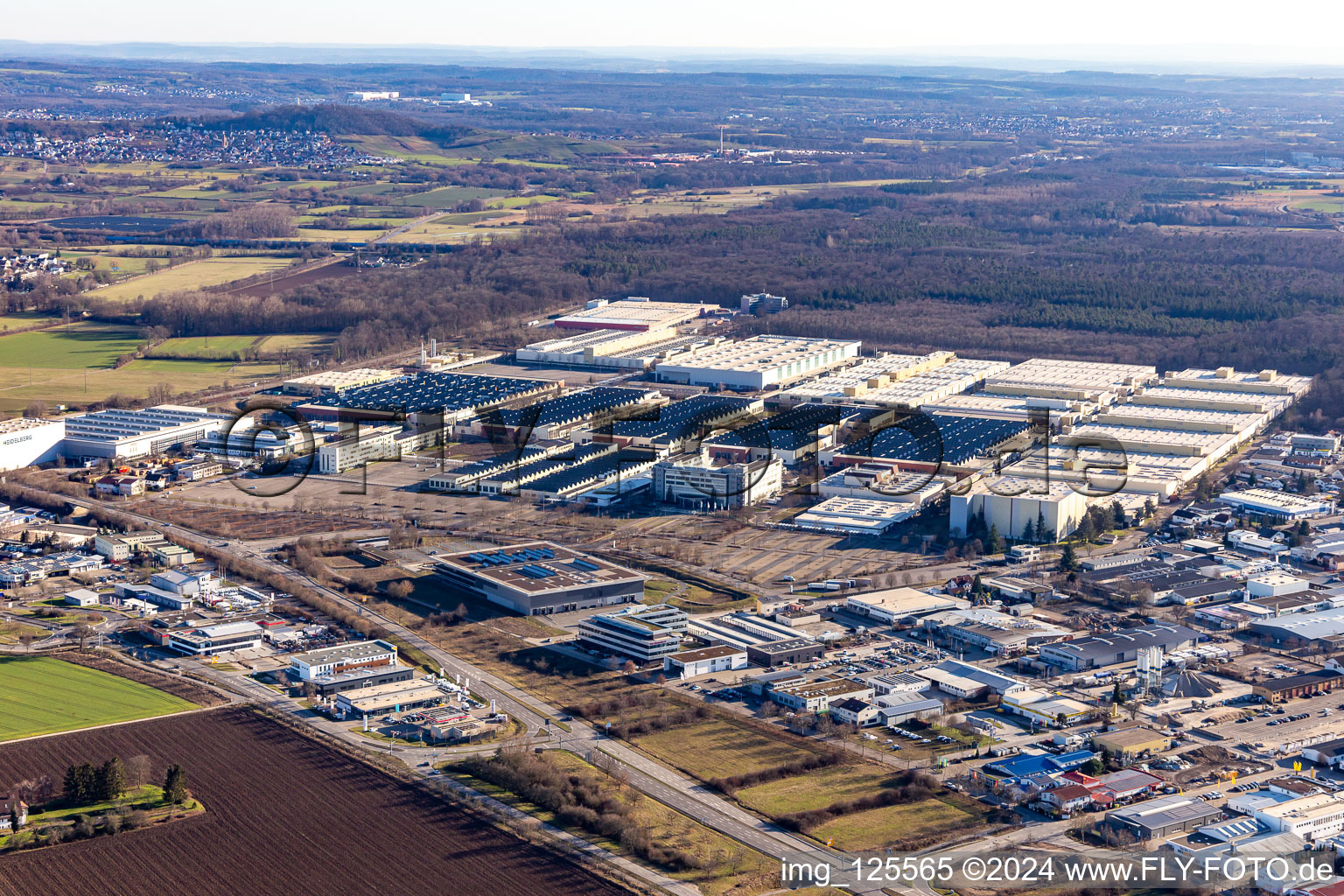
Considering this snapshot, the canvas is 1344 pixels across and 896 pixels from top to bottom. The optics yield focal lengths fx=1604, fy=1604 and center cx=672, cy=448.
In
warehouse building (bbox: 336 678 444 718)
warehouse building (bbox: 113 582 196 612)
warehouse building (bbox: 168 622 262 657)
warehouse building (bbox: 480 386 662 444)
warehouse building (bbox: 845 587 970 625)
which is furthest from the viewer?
warehouse building (bbox: 480 386 662 444)

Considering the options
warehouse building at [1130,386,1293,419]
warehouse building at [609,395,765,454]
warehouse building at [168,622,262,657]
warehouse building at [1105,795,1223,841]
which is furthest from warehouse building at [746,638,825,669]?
warehouse building at [1130,386,1293,419]

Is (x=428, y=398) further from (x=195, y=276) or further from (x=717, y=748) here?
(x=195, y=276)

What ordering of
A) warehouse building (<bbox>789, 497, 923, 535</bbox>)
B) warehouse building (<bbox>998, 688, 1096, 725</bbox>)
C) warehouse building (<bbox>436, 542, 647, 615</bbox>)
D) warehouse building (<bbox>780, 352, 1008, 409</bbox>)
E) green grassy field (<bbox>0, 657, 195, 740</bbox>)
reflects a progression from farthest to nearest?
warehouse building (<bbox>780, 352, 1008, 409</bbox>) < warehouse building (<bbox>789, 497, 923, 535</bbox>) < warehouse building (<bbox>436, 542, 647, 615</bbox>) < warehouse building (<bbox>998, 688, 1096, 725</bbox>) < green grassy field (<bbox>0, 657, 195, 740</bbox>)

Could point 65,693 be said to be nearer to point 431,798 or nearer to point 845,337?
point 431,798

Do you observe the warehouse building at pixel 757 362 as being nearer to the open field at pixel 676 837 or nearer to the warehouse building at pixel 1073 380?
the warehouse building at pixel 1073 380

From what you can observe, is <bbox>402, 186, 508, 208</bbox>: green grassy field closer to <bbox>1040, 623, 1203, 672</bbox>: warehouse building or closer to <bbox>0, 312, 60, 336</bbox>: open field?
<bbox>0, 312, 60, 336</bbox>: open field

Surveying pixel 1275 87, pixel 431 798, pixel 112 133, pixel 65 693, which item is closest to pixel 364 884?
pixel 431 798
